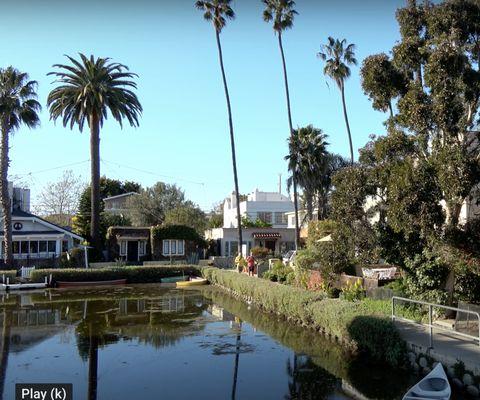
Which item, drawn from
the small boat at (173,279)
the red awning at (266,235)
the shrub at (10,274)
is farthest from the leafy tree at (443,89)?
the red awning at (266,235)

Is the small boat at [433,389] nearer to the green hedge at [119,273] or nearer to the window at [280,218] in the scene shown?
the green hedge at [119,273]

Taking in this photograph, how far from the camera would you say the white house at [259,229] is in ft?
169

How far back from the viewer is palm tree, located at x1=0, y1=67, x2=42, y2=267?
3728 centimetres

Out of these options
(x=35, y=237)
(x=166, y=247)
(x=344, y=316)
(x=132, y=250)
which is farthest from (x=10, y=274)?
(x=344, y=316)

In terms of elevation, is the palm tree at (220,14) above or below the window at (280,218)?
above

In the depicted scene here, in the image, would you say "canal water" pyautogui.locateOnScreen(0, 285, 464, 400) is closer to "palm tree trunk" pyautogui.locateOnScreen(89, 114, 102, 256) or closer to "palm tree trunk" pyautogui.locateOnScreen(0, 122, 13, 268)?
"palm tree trunk" pyautogui.locateOnScreen(0, 122, 13, 268)

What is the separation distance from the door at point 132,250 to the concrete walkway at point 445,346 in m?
37.3

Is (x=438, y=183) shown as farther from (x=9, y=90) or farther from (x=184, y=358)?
(x=9, y=90)

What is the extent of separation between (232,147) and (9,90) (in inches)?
723

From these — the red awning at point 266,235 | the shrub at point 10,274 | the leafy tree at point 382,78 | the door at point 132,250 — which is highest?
the leafy tree at point 382,78

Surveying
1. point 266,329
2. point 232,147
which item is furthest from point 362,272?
point 232,147

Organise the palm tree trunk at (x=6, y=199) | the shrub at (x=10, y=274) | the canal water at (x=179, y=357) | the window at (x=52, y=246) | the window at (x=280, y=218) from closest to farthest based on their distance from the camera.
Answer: the canal water at (x=179, y=357) → the shrub at (x=10, y=274) → the palm tree trunk at (x=6, y=199) → the window at (x=52, y=246) → the window at (x=280, y=218)

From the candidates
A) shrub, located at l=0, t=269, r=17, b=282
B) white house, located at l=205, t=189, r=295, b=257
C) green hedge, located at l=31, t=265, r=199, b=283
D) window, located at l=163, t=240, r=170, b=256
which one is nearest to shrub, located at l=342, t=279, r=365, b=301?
green hedge, located at l=31, t=265, r=199, b=283

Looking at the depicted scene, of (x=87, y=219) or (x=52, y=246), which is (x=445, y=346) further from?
(x=87, y=219)
